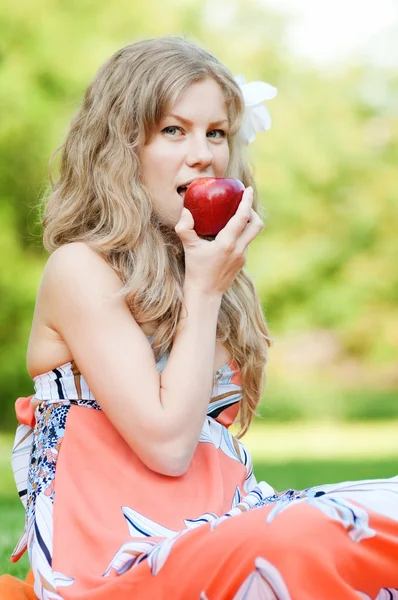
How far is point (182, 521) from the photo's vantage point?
7.08 ft

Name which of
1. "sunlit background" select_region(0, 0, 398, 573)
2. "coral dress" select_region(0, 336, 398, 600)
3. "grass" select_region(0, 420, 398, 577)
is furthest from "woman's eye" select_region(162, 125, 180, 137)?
"sunlit background" select_region(0, 0, 398, 573)

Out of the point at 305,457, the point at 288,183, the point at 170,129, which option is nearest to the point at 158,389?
the point at 170,129

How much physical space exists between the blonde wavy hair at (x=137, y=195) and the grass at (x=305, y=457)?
1.43 meters

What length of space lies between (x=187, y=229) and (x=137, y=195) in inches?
8.0

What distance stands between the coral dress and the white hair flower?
77cm

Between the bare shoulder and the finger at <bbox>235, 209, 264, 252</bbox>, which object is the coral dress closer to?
the bare shoulder

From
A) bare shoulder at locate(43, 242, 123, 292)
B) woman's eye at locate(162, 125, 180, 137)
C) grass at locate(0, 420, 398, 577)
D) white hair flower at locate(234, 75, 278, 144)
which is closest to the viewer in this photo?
bare shoulder at locate(43, 242, 123, 292)

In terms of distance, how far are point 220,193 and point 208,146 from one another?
18 centimetres

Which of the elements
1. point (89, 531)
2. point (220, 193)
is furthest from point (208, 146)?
point (89, 531)

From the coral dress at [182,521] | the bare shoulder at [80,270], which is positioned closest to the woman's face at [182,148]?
the bare shoulder at [80,270]

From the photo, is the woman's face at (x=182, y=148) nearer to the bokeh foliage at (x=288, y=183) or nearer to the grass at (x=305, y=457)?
the grass at (x=305, y=457)

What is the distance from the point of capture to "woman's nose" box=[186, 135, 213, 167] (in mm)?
2486

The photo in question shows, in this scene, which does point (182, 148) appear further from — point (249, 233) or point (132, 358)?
point (132, 358)

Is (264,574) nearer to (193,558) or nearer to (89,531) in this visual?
(193,558)
